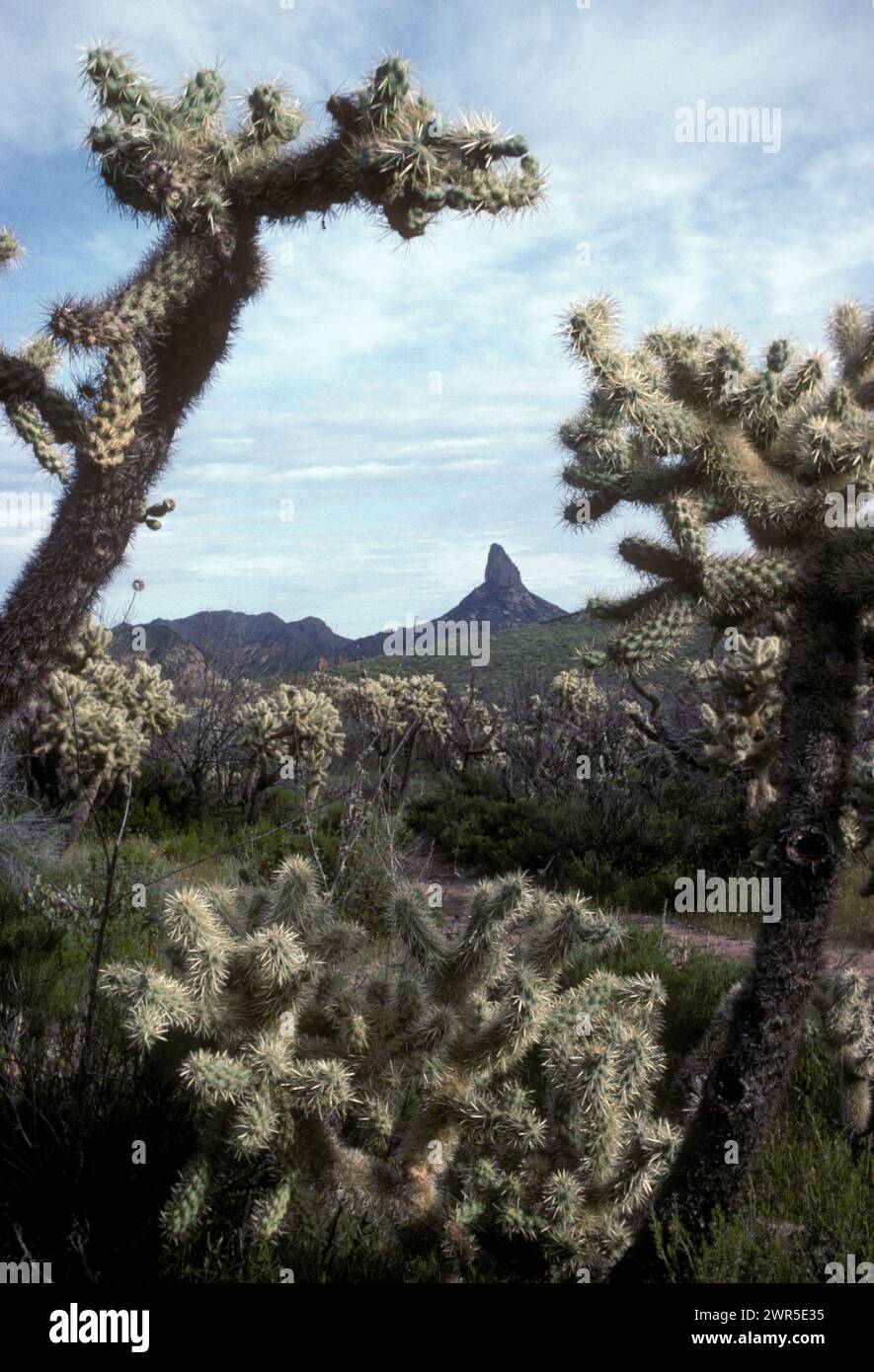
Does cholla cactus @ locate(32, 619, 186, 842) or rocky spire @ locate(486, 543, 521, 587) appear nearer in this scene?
cholla cactus @ locate(32, 619, 186, 842)

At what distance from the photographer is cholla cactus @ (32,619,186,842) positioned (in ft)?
32.4

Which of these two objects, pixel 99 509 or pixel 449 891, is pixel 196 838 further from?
pixel 99 509

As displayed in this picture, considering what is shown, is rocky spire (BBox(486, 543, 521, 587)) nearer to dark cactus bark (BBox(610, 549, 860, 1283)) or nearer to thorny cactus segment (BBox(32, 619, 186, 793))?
thorny cactus segment (BBox(32, 619, 186, 793))

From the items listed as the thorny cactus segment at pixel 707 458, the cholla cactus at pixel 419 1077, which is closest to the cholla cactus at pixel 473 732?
the thorny cactus segment at pixel 707 458

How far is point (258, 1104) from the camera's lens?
3275 mm

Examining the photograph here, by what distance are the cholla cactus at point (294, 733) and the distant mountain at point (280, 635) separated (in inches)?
107

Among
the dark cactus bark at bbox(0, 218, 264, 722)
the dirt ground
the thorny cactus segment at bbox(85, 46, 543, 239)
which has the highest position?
the thorny cactus segment at bbox(85, 46, 543, 239)

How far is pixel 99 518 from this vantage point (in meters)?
5.27

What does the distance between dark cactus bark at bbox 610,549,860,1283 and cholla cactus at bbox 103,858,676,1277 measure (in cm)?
38

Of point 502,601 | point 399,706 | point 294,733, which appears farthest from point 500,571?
point 294,733

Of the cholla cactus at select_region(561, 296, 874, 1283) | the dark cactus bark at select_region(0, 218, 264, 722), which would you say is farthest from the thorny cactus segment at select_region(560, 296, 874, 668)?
the dark cactus bark at select_region(0, 218, 264, 722)

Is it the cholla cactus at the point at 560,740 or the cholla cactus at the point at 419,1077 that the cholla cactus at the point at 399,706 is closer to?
the cholla cactus at the point at 560,740

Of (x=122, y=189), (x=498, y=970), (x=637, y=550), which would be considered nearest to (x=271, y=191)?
(x=122, y=189)

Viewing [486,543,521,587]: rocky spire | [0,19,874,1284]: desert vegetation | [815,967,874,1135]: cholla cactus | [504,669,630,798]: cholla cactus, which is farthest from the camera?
[486,543,521,587]: rocky spire
